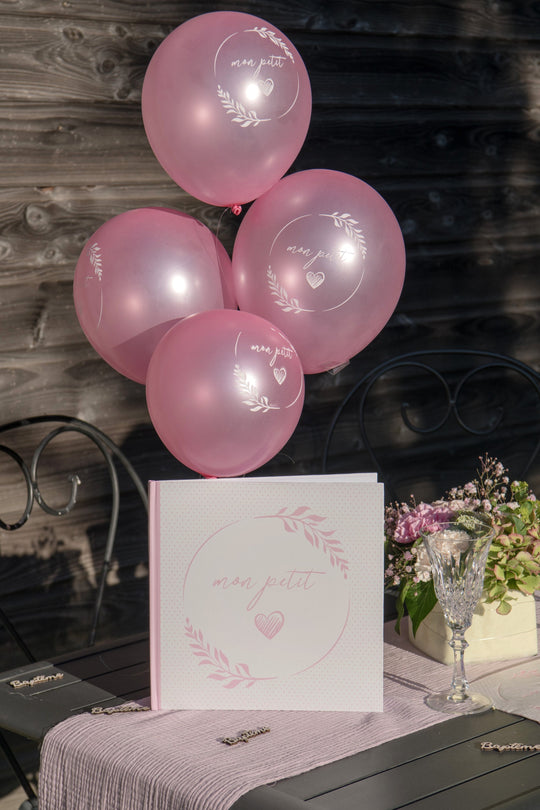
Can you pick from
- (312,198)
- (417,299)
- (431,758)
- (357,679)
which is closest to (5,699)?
(357,679)

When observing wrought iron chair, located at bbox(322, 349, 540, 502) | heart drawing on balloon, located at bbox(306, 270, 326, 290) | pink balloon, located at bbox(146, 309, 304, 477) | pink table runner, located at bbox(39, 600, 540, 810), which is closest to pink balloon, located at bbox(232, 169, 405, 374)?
heart drawing on balloon, located at bbox(306, 270, 326, 290)

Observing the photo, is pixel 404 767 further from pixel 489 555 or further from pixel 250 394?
pixel 250 394

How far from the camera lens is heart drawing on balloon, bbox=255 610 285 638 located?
4.13 feet

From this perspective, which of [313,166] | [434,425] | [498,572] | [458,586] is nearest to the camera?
[458,586]

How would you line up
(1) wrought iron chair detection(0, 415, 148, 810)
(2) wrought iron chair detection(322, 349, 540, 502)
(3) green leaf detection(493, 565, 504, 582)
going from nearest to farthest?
1. (3) green leaf detection(493, 565, 504, 582)
2. (1) wrought iron chair detection(0, 415, 148, 810)
3. (2) wrought iron chair detection(322, 349, 540, 502)

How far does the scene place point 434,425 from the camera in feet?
9.48

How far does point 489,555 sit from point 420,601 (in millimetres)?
117

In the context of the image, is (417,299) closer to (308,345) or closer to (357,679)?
(308,345)

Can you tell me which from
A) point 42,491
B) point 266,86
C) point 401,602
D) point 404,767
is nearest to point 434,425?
point 42,491

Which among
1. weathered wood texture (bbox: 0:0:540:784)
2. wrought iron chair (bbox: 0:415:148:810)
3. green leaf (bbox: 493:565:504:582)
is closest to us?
green leaf (bbox: 493:565:504:582)

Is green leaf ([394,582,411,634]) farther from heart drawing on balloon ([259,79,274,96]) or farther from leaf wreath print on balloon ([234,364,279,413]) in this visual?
heart drawing on balloon ([259,79,274,96])

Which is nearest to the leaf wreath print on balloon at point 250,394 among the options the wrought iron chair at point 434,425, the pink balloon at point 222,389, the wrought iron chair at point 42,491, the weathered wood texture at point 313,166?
the pink balloon at point 222,389

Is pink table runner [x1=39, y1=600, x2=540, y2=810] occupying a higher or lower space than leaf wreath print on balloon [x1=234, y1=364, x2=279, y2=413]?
lower

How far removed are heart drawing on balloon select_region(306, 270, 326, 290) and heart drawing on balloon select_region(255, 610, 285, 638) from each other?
0.47m
